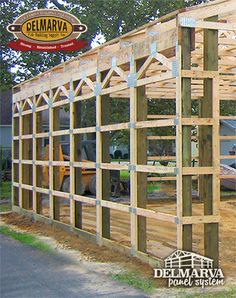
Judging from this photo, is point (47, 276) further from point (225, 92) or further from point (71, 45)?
point (71, 45)

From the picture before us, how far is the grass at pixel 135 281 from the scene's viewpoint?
606cm

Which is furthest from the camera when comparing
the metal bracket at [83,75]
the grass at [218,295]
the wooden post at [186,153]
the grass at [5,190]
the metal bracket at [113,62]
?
the grass at [5,190]

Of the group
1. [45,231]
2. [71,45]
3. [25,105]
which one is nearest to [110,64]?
[45,231]

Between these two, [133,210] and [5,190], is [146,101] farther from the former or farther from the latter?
[5,190]

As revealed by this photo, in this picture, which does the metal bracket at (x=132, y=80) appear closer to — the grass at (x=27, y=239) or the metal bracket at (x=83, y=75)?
the metal bracket at (x=83, y=75)

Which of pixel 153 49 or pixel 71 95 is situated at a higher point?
pixel 153 49

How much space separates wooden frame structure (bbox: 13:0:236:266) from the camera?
6.39m

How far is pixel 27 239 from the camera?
9547mm

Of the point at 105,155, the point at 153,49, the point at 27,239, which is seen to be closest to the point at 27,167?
the point at 27,239

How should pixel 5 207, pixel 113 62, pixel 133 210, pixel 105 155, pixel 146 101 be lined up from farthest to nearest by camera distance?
pixel 5 207 < pixel 105 155 < pixel 113 62 < pixel 146 101 < pixel 133 210

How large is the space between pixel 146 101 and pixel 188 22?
1568 mm

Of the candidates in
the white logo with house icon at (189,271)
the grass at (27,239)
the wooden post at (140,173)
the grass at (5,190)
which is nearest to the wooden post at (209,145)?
the white logo with house icon at (189,271)

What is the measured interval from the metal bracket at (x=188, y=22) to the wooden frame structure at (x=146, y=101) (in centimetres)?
1

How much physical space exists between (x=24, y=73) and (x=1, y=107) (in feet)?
38.7
